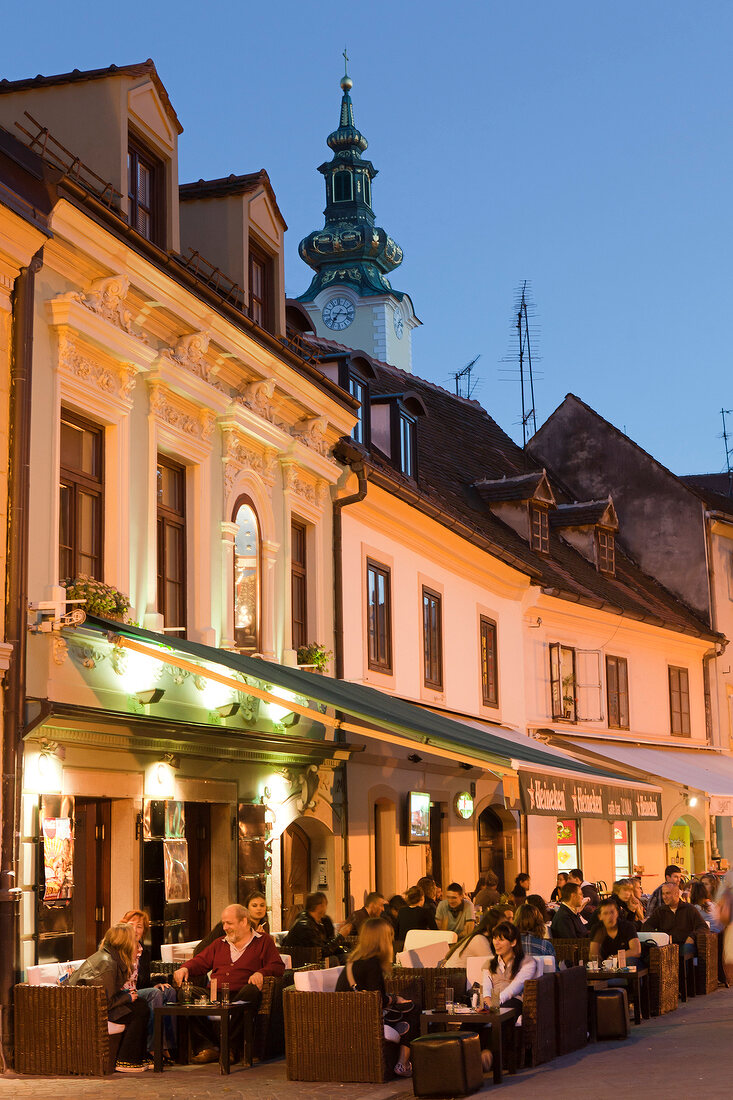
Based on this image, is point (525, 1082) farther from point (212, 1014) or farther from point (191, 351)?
point (191, 351)

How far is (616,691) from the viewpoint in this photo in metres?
30.3

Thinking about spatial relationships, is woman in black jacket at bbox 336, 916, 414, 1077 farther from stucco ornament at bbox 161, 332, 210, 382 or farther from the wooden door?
the wooden door

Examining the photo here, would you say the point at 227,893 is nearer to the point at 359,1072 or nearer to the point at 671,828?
the point at 359,1072

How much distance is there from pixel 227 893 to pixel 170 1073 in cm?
425

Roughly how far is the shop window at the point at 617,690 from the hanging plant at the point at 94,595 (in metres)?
18.1

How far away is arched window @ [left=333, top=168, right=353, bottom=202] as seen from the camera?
6412 centimetres

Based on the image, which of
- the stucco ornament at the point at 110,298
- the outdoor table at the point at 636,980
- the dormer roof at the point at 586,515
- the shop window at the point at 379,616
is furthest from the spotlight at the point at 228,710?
the dormer roof at the point at 586,515

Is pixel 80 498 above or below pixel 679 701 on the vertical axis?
above

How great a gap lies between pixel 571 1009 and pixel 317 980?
250 cm

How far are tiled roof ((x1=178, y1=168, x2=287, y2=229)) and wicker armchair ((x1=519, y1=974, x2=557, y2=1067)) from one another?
375 inches

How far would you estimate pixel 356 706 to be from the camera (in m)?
14.0

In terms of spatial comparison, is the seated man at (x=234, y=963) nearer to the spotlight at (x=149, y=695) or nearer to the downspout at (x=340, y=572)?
the spotlight at (x=149, y=695)

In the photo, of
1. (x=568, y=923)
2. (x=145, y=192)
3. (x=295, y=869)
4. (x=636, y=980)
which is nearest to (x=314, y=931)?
(x=568, y=923)

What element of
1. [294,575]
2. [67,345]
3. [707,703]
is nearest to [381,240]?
[707,703]
